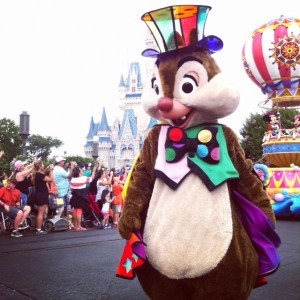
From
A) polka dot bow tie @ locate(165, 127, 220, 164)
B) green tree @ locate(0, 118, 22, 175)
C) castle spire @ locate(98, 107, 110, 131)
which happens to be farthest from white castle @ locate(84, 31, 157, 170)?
polka dot bow tie @ locate(165, 127, 220, 164)

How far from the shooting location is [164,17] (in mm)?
2723

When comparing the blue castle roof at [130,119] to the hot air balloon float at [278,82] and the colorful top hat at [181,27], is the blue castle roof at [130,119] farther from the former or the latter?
the colorful top hat at [181,27]

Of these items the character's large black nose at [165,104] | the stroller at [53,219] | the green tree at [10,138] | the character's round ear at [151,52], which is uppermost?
the character's round ear at [151,52]

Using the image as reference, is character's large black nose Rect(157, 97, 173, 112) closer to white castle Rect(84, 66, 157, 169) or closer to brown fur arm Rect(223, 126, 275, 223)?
brown fur arm Rect(223, 126, 275, 223)

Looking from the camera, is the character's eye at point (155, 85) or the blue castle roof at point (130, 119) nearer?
the character's eye at point (155, 85)

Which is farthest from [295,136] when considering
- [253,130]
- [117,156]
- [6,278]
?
[117,156]

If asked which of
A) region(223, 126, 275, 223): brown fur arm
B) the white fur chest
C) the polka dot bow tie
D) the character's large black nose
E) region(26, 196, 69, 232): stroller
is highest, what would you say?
the character's large black nose

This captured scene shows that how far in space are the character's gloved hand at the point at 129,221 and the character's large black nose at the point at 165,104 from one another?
63cm

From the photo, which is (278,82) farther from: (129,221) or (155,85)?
(129,221)

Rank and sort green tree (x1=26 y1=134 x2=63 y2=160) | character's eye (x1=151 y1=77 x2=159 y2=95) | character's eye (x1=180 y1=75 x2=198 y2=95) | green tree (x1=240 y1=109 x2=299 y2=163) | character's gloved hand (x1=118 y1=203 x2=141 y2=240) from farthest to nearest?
1. green tree (x1=26 y1=134 x2=63 y2=160)
2. green tree (x1=240 y1=109 x2=299 y2=163)
3. character's eye (x1=151 y1=77 x2=159 y2=95)
4. character's eye (x1=180 y1=75 x2=198 y2=95)
5. character's gloved hand (x1=118 y1=203 x2=141 y2=240)

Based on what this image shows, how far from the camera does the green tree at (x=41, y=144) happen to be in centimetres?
6894

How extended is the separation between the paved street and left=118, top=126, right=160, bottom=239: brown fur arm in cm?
168

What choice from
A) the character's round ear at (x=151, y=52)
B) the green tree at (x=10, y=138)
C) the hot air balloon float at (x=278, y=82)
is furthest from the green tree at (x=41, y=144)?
the character's round ear at (x=151, y=52)

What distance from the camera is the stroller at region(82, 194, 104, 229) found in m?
10.2
